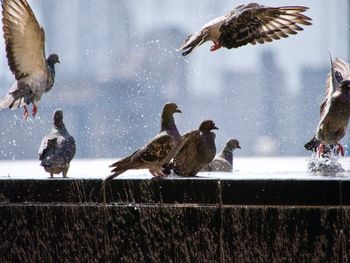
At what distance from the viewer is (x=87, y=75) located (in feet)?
73.4

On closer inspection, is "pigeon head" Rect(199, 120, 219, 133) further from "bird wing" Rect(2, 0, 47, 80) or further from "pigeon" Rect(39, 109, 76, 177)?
"bird wing" Rect(2, 0, 47, 80)

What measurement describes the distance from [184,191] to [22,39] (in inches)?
87.4

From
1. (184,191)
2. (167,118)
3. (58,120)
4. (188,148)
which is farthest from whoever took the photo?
(58,120)

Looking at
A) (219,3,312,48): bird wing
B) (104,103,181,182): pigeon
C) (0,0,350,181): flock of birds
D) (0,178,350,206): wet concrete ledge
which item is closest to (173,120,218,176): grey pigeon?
(0,0,350,181): flock of birds

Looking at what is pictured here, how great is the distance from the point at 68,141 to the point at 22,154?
15.3 m

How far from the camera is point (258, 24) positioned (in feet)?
21.5

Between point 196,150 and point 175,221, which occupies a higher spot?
point 196,150

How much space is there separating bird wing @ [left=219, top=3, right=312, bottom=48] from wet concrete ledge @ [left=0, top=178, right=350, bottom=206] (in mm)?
1240

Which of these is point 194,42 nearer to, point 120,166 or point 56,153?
point 120,166

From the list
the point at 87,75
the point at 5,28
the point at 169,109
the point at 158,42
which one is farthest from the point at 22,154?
the point at 169,109

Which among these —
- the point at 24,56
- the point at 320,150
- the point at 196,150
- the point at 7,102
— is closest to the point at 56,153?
the point at 7,102

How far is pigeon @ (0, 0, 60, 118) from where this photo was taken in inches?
278

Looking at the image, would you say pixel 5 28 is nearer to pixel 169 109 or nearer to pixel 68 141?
pixel 68 141

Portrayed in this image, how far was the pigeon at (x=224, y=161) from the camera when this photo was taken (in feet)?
26.8
